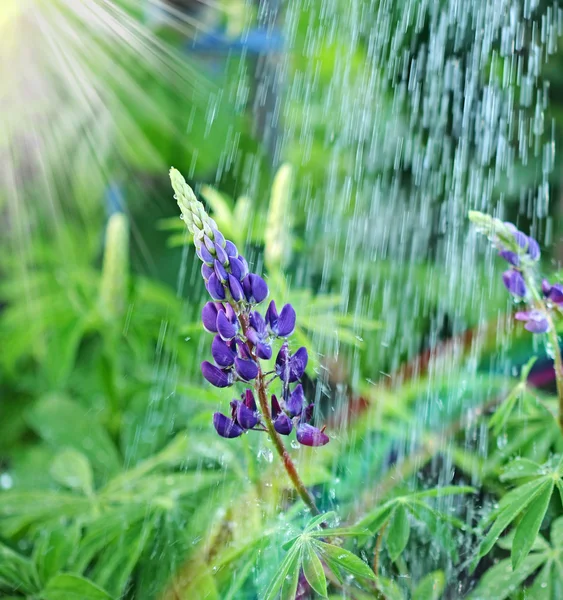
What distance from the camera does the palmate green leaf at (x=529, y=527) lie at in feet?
2.51

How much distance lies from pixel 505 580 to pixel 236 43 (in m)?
2.31

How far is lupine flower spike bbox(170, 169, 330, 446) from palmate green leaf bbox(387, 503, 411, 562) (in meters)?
0.19

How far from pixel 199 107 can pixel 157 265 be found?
0.61 m

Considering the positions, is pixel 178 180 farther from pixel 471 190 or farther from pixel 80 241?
pixel 471 190

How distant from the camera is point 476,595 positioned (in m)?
0.91

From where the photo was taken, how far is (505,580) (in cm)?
89

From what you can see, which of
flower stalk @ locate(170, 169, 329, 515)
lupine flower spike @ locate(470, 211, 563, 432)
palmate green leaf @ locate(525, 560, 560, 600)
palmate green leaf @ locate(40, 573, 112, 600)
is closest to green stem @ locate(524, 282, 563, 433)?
lupine flower spike @ locate(470, 211, 563, 432)

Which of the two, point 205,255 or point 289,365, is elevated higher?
point 205,255

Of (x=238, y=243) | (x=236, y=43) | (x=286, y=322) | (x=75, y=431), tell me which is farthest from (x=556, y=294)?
(x=236, y=43)

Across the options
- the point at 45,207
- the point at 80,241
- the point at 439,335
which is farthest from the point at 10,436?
the point at 439,335

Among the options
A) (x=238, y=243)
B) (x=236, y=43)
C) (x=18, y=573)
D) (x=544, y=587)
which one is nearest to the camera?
(x=544, y=587)

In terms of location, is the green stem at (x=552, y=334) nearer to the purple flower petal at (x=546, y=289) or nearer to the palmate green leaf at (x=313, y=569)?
the purple flower petal at (x=546, y=289)

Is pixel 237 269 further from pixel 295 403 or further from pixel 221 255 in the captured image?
pixel 295 403

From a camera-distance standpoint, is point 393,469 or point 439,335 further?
point 439,335
